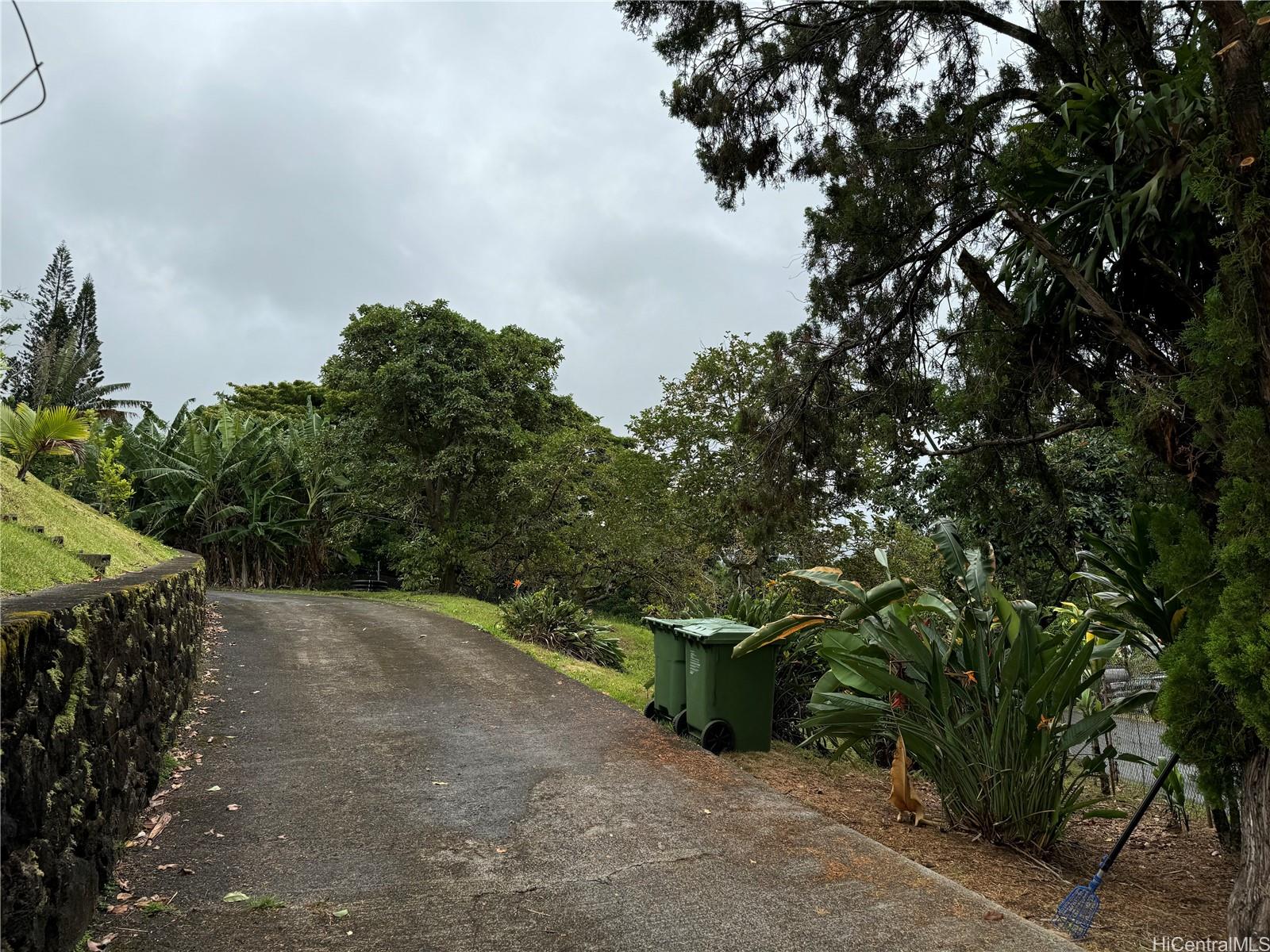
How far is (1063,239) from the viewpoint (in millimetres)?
5582

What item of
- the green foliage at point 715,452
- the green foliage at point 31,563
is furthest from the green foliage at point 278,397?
the green foliage at point 31,563

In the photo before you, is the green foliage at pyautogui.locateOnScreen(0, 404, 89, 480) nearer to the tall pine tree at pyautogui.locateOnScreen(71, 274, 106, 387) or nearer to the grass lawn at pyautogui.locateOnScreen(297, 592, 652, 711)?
the grass lawn at pyautogui.locateOnScreen(297, 592, 652, 711)

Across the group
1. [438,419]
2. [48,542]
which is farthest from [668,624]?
[438,419]

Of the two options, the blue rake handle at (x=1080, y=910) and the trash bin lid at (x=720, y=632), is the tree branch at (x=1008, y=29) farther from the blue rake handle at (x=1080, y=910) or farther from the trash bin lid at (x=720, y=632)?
the blue rake handle at (x=1080, y=910)

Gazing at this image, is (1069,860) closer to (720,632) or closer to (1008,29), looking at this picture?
(720,632)

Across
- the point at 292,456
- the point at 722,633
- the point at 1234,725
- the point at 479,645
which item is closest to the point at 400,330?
the point at 292,456

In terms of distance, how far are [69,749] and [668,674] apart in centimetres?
468

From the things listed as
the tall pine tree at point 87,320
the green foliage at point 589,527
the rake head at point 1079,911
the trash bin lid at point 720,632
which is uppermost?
the tall pine tree at point 87,320

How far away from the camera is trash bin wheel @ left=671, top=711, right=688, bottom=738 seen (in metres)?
7.06

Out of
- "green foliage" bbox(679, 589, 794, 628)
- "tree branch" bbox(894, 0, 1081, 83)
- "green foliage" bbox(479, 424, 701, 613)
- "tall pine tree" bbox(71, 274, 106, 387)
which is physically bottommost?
"green foliage" bbox(679, 589, 794, 628)

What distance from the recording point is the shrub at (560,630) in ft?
40.3

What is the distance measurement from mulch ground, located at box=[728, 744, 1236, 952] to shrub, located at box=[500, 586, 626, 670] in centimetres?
578

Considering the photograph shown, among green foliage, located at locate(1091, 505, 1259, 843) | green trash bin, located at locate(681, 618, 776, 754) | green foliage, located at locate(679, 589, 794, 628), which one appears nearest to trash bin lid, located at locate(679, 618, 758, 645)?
green trash bin, located at locate(681, 618, 776, 754)

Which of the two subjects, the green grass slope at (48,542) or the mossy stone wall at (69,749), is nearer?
the mossy stone wall at (69,749)
